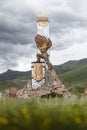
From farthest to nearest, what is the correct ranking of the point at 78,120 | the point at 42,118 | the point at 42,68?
the point at 42,68, the point at 42,118, the point at 78,120

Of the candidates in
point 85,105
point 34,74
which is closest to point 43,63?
point 34,74

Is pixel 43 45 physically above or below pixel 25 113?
above

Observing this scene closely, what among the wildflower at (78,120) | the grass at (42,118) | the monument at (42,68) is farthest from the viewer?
the monument at (42,68)

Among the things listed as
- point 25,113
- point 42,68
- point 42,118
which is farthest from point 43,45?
point 25,113

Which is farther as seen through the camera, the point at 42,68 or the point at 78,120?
the point at 42,68

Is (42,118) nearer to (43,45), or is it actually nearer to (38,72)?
(38,72)

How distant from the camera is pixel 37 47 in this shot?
52688 millimetres

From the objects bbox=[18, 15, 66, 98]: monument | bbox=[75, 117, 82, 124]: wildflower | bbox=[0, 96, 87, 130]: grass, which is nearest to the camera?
bbox=[0, 96, 87, 130]: grass

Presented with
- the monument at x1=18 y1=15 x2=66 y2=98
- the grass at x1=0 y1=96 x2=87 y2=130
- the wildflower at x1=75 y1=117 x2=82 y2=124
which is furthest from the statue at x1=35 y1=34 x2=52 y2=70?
the wildflower at x1=75 y1=117 x2=82 y2=124

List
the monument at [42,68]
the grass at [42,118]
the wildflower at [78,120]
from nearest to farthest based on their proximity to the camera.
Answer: the grass at [42,118] → the wildflower at [78,120] → the monument at [42,68]

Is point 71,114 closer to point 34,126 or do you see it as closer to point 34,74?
point 34,126

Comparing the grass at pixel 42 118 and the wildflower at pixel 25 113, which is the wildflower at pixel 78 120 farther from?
the wildflower at pixel 25 113

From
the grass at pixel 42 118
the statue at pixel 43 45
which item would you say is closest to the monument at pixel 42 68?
the statue at pixel 43 45

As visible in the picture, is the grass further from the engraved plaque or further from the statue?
the statue
